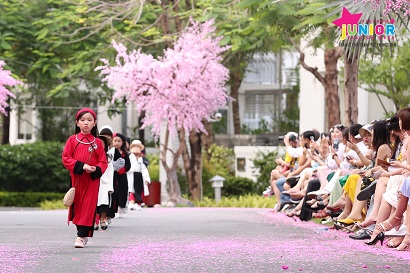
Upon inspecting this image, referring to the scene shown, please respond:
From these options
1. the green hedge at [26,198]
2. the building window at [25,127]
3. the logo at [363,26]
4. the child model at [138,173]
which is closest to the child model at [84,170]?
the logo at [363,26]

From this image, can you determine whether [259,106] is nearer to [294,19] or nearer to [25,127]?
[25,127]

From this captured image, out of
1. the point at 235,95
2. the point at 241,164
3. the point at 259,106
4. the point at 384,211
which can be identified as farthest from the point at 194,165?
the point at 384,211

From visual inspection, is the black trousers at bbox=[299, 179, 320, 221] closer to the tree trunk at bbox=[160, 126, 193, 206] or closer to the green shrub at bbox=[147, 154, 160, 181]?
the tree trunk at bbox=[160, 126, 193, 206]

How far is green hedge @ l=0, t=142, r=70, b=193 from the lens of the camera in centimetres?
4538

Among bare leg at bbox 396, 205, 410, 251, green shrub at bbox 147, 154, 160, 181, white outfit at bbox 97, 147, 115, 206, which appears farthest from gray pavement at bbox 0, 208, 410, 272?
green shrub at bbox 147, 154, 160, 181

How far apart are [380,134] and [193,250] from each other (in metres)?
4.18

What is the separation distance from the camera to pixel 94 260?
12.9 m

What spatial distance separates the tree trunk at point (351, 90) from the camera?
28.7 m

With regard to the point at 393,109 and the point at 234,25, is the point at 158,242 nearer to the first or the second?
the point at 234,25

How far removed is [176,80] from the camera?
38.8 meters

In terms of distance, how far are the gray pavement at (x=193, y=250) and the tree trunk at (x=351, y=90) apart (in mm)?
8370

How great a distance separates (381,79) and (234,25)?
538 centimetres

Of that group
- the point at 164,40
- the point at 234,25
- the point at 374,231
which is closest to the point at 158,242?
the point at 374,231

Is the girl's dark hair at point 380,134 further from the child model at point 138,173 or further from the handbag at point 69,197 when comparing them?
the child model at point 138,173
